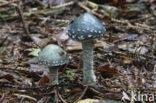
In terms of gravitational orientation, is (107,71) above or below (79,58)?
below

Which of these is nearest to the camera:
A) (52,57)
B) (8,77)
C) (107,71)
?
(52,57)

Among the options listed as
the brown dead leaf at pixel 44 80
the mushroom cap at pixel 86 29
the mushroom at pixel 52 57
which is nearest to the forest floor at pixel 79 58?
the brown dead leaf at pixel 44 80

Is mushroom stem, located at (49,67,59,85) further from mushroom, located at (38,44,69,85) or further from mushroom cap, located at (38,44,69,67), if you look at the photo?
mushroom cap, located at (38,44,69,67)

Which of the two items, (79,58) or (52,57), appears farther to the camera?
(79,58)

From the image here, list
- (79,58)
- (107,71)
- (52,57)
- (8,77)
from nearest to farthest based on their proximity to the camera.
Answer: (52,57) → (8,77) → (107,71) → (79,58)

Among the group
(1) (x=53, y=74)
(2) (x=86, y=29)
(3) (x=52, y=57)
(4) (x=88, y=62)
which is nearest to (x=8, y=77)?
(1) (x=53, y=74)

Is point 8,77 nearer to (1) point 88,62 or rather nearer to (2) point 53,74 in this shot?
(2) point 53,74

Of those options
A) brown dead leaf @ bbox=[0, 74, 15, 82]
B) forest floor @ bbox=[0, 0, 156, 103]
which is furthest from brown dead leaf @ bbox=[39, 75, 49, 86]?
brown dead leaf @ bbox=[0, 74, 15, 82]

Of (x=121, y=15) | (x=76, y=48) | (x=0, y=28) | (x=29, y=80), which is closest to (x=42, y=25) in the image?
(x=0, y=28)
